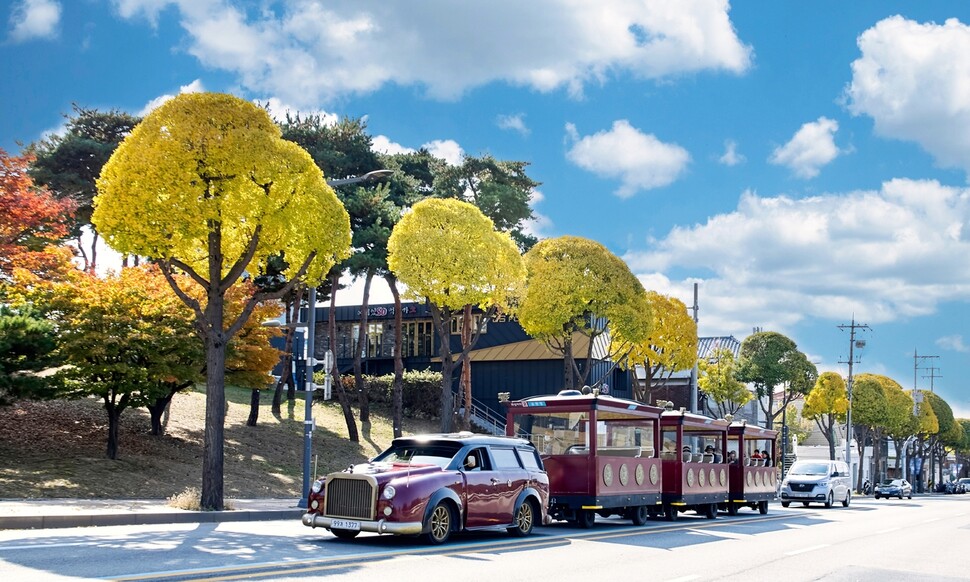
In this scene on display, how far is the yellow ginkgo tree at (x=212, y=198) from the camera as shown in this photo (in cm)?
2094

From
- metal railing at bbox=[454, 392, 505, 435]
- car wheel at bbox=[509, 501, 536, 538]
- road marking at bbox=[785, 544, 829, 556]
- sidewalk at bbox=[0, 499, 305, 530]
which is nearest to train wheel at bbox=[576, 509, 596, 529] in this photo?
car wheel at bbox=[509, 501, 536, 538]

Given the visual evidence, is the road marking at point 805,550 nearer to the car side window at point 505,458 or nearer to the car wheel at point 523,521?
the car wheel at point 523,521

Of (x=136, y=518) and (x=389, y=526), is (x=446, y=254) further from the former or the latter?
(x=389, y=526)

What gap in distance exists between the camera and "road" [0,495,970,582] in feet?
37.6

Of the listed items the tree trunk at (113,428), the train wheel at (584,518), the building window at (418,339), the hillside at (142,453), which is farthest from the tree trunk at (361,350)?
the train wheel at (584,518)

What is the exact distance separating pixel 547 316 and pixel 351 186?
11.4 metres

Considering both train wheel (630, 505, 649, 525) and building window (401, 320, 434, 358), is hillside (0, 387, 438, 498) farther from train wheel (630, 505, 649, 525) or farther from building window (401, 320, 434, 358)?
building window (401, 320, 434, 358)

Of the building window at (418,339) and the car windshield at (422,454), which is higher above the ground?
the building window at (418,339)

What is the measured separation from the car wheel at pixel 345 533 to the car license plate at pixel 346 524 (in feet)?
0.65

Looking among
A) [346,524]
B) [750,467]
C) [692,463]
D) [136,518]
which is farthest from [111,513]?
[750,467]

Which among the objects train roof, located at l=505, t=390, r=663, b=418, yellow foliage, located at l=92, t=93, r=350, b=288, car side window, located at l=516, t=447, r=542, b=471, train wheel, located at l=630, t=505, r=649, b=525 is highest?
yellow foliage, located at l=92, t=93, r=350, b=288

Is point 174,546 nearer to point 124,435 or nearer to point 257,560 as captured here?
point 257,560

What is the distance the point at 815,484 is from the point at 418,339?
2750 centimetres

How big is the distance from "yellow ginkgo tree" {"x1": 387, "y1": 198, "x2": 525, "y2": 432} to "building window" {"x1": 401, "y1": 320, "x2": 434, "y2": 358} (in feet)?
91.0
